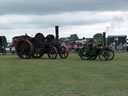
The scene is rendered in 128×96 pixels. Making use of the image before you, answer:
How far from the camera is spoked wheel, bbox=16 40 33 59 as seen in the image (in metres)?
18.6

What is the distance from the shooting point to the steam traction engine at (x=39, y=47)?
18703 millimetres

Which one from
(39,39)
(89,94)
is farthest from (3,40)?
(89,94)

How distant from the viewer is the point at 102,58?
17.1m

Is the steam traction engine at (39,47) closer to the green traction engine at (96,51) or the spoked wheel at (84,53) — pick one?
the spoked wheel at (84,53)

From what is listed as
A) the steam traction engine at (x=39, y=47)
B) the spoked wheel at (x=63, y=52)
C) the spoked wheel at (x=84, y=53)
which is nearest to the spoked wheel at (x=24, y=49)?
the steam traction engine at (x=39, y=47)

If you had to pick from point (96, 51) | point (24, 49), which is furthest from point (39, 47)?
point (96, 51)

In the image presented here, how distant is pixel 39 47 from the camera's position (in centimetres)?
1892

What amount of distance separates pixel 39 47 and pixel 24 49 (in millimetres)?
1022

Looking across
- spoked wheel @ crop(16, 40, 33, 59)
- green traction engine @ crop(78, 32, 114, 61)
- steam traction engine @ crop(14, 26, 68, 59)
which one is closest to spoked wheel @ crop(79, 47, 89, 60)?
green traction engine @ crop(78, 32, 114, 61)

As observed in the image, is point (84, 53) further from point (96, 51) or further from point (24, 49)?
point (24, 49)

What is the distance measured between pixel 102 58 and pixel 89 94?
1141 centimetres

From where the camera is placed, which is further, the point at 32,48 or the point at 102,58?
the point at 32,48

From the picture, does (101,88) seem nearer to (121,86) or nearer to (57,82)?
(121,86)

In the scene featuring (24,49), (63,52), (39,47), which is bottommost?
(63,52)
